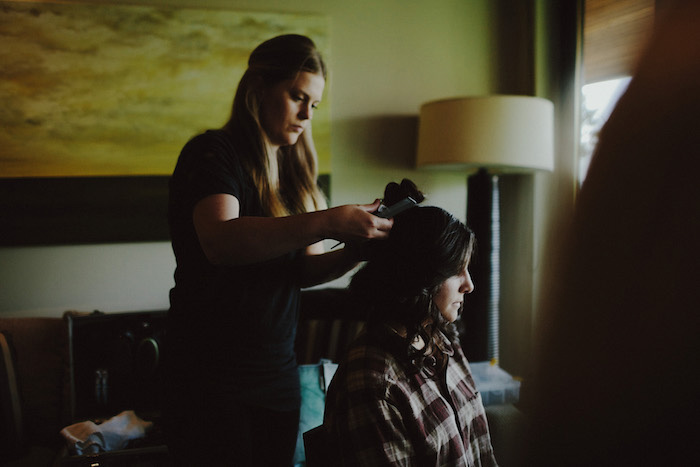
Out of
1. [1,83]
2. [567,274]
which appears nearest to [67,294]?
[1,83]

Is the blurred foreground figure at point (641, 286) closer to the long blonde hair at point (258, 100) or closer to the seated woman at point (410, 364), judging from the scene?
the seated woman at point (410, 364)

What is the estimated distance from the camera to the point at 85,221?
2.35 meters

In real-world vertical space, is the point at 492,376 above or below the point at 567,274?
below

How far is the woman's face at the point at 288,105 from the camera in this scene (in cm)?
126

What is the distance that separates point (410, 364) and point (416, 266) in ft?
0.75

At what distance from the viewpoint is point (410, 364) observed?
1.16 m

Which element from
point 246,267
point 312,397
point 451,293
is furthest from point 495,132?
point 246,267

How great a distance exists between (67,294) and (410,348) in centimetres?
189

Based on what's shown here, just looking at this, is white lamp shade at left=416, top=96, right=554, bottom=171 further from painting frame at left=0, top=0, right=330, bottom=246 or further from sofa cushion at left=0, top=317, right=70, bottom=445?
sofa cushion at left=0, top=317, right=70, bottom=445

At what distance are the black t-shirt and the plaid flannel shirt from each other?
19cm

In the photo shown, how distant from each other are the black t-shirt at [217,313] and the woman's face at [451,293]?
1.36ft

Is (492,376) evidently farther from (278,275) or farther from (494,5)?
(494,5)

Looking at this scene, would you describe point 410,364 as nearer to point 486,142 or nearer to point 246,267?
point 246,267

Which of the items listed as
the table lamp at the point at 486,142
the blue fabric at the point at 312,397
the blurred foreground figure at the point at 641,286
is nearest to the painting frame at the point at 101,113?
the table lamp at the point at 486,142
